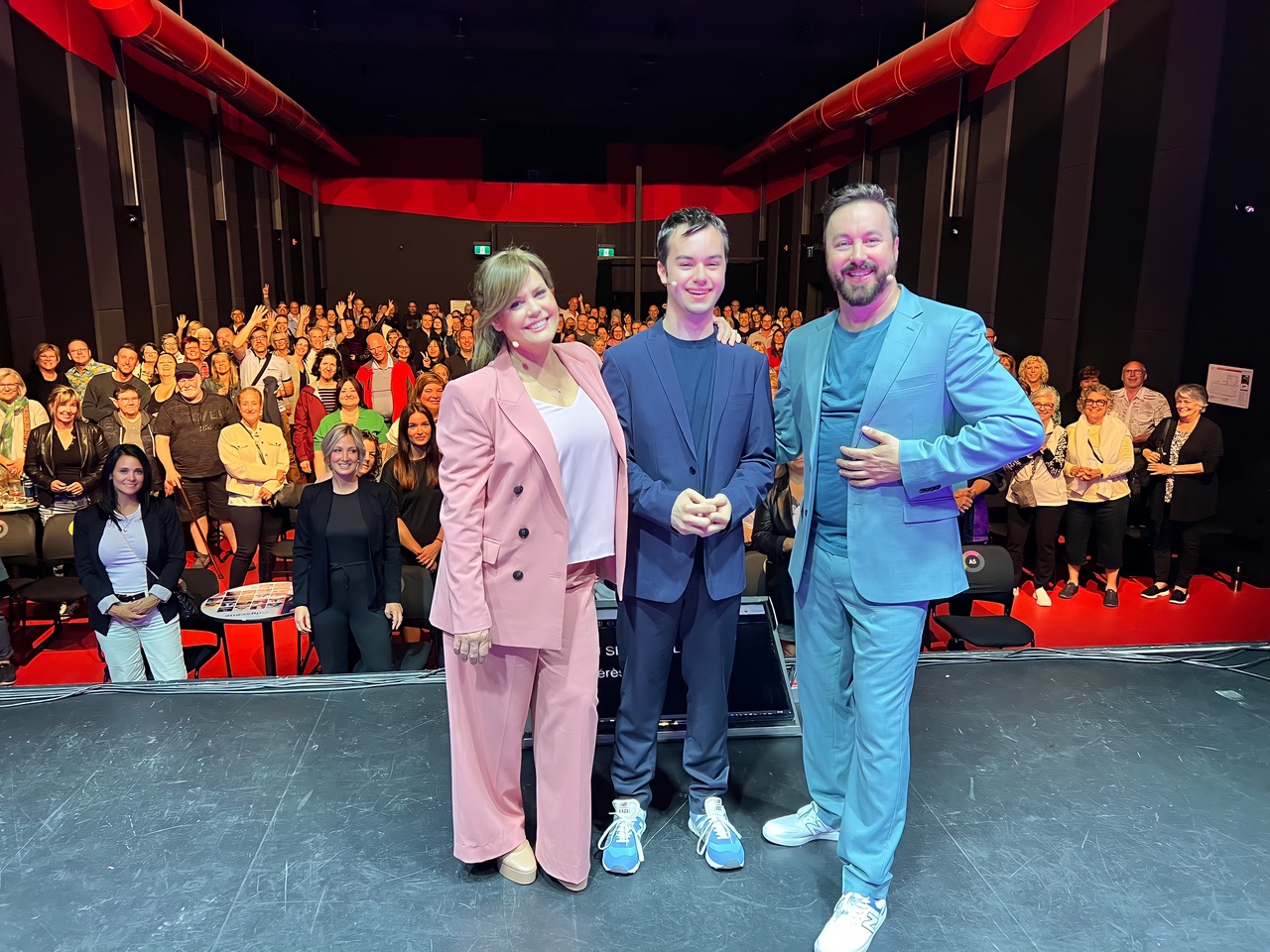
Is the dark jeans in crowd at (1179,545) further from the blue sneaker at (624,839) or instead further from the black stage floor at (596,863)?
the blue sneaker at (624,839)

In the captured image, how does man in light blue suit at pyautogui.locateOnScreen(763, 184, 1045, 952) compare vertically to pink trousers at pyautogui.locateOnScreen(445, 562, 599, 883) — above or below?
above

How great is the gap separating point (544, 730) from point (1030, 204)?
7300 millimetres

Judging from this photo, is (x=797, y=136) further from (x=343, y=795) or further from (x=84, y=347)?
(x=343, y=795)

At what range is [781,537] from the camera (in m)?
3.97

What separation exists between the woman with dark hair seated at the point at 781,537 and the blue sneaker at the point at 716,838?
1600 mm

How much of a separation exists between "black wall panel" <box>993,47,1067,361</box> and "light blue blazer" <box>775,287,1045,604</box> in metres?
6.32

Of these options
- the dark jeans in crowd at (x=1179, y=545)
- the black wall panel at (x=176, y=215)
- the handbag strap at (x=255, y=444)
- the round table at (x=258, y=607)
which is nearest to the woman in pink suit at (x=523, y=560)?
the round table at (x=258, y=607)

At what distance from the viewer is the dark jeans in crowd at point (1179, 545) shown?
19.3 ft

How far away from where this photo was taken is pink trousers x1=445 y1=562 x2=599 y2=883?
2.16 m

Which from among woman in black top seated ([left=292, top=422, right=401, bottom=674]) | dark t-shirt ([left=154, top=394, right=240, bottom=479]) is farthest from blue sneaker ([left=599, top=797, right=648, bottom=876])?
dark t-shirt ([left=154, top=394, right=240, bottom=479])

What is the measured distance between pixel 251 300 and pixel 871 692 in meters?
11.5

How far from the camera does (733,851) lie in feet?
7.47

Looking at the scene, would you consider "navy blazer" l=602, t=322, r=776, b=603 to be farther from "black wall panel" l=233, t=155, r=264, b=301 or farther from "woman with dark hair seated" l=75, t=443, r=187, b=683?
"black wall panel" l=233, t=155, r=264, b=301

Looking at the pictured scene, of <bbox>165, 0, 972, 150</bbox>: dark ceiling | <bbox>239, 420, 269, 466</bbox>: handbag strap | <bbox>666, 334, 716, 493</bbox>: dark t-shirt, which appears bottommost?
<bbox>239, 420, 269, 466</bbox>: handbag strap
